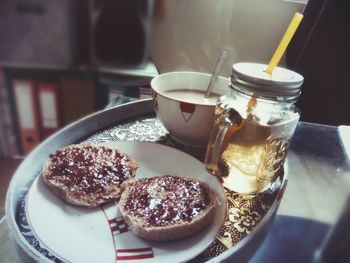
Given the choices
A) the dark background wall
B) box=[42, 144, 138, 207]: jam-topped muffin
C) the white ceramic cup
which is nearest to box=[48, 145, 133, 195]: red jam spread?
box=[42, 144, 138, 207]: jam-topped muffin

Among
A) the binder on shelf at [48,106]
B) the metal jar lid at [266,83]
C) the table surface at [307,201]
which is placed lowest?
the table surface at [307,201]

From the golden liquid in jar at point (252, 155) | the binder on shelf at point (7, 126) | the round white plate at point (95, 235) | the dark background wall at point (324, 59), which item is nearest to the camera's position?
the binder on shelf at point (7, 126)

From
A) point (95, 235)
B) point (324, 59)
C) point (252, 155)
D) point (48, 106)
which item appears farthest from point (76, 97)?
point (324, 59)

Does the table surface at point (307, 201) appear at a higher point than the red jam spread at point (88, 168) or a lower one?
lower

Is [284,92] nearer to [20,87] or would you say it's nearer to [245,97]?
[245,97]

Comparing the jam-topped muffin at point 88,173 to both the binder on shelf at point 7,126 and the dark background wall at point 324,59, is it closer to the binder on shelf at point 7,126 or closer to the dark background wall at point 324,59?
the binder on shelf at point 7,126

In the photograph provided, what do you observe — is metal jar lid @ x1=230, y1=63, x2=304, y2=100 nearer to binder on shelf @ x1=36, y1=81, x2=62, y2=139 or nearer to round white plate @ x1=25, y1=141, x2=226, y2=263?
round white plate @ x1=25, y1=141, x2=226, y2=263

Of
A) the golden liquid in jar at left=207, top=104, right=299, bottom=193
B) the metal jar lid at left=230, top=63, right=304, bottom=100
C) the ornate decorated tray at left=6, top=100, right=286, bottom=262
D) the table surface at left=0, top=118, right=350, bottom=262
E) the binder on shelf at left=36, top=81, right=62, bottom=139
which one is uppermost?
the binder on shelf at left=36, top=81, right=62, bottom=139

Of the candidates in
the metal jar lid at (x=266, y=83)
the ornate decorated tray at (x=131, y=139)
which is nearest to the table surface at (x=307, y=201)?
the ornate decorated tray at (x=131, y=139)
